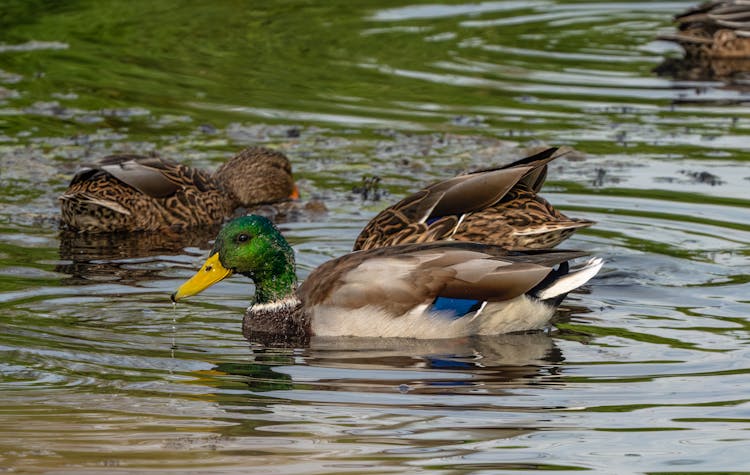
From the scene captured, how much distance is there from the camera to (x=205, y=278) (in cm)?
932

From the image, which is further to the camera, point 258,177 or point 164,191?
point 258,177

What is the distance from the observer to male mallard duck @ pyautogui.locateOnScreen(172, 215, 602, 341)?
8953 millimetres

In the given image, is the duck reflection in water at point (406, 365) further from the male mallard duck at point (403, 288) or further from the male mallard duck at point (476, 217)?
the male mallard duck at point (476, 217)

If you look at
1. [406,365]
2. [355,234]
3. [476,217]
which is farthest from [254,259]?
[355,234]

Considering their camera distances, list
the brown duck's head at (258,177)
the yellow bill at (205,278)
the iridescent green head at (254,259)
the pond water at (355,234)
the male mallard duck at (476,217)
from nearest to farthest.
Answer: the pond water at (355,234), the yellow bill at (205,278), the iridescent green head at (254,259), the male mallard duck at (476,217), the brown duck's head at (258,177)

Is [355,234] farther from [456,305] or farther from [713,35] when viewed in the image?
[713,35]

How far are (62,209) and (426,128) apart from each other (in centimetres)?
399

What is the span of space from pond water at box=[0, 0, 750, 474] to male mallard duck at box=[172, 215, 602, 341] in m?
0.15

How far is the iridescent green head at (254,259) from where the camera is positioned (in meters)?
9.37

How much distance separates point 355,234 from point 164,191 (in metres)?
1.66

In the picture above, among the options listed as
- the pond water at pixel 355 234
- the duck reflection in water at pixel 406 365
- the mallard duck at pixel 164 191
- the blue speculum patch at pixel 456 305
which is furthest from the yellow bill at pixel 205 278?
the mallard duck at pixel 164 191

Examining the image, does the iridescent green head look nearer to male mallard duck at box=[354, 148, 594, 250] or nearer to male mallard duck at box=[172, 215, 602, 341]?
male mallard duck at box=[172, 215, 602, 341]

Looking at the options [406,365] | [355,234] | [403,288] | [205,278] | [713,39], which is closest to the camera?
[406,365]

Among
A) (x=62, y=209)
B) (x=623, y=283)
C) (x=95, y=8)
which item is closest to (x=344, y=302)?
(x=623, y=283)
